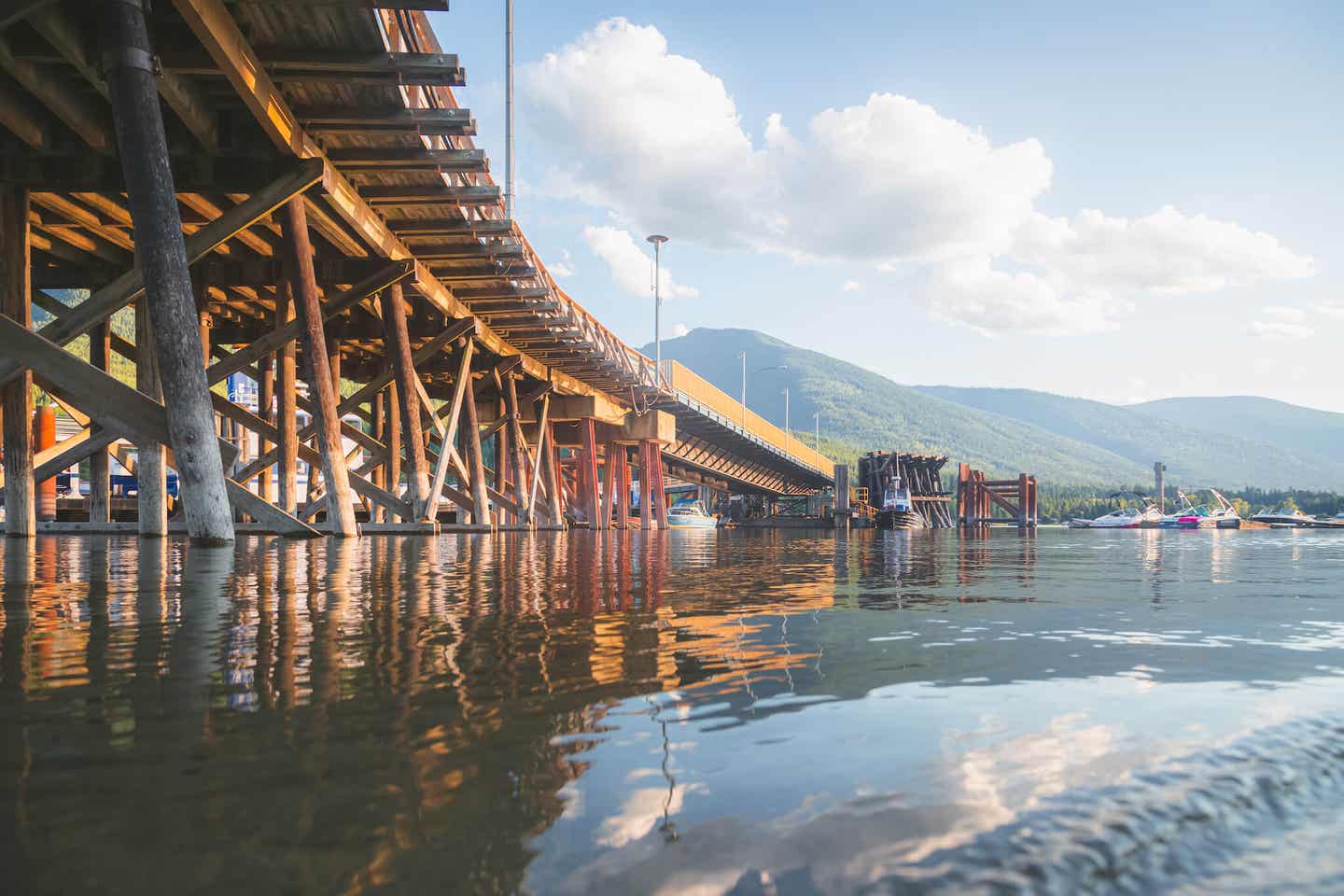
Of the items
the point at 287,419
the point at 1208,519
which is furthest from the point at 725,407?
the point at 1208,519

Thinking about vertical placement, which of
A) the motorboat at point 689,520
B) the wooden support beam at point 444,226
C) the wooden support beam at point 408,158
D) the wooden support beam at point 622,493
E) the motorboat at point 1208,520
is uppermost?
the wooden support beam at point 408,158

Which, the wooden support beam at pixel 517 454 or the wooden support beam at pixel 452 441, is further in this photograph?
the wooden support beam at pixel 517 454

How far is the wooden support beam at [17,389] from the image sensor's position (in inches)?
481

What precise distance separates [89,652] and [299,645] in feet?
1.99

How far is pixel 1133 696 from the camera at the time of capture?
8.14 ft

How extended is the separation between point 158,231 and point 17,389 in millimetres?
5044

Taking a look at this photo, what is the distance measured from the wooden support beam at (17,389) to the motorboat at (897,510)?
53.6 metres

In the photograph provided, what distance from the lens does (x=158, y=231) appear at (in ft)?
29.4

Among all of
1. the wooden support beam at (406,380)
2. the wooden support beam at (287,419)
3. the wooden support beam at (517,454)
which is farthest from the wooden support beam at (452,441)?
the wooden support beam at (517,454)

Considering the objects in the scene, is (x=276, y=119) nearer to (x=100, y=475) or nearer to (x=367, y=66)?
(x=367, y=66)

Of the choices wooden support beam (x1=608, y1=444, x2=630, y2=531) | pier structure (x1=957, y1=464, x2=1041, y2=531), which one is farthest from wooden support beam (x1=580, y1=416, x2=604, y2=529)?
pier structure (x1=957, y1=464, x2=1041, y2=531)

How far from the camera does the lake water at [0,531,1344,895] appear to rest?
1242mm

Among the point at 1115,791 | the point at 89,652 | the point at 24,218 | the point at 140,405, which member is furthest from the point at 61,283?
the point at 1115,791

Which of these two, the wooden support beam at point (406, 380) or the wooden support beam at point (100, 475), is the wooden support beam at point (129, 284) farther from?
the wooden support beam at point (100, 475)
